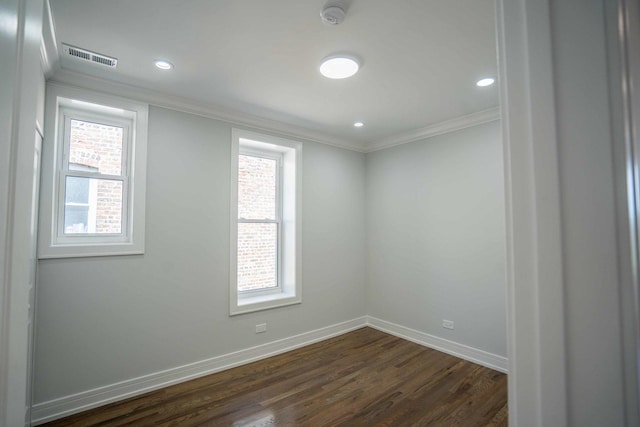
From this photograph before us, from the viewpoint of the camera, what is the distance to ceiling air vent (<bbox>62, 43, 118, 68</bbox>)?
6.82 ft

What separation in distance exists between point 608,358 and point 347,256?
3954 millimetres

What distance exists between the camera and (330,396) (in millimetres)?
2574

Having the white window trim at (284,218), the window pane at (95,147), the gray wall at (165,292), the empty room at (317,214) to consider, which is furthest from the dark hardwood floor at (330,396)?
the window pane at (95,147)

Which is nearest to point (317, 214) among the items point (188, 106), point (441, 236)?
point (441, 236)

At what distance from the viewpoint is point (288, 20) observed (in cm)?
181

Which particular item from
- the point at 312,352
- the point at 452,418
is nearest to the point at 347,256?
the point at 312,352

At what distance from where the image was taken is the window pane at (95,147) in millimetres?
2523

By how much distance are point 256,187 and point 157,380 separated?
225 cm

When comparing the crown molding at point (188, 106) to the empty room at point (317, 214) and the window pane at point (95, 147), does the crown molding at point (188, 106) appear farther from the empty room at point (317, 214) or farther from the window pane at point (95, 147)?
the window pane at point (95, 147)

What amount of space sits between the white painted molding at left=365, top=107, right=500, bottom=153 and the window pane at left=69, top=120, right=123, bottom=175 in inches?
127

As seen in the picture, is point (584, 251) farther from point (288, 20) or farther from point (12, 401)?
A: point (288, 20)

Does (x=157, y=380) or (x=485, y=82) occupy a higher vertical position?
(x=485, y=82)

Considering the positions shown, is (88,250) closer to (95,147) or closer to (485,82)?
(95,147)

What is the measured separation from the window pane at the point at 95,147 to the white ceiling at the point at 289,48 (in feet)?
1.56
